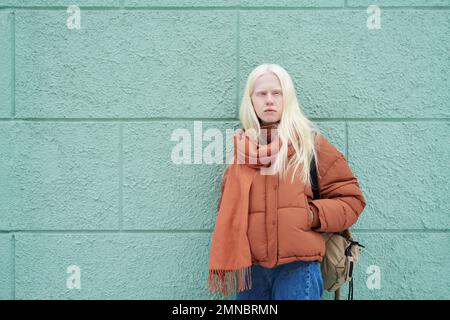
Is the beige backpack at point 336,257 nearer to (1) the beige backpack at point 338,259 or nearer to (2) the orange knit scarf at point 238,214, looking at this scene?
(1) the beige backpack at point 338,259

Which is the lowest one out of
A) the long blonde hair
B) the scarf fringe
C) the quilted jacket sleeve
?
the scarf fringe

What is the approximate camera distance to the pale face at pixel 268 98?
2.34 metres

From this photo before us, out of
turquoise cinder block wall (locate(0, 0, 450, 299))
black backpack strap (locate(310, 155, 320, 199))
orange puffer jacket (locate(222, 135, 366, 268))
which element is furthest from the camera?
turquoise cinder block wall (locate(0, 0, 450, 299))

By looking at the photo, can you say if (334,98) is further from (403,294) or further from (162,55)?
(403,294)

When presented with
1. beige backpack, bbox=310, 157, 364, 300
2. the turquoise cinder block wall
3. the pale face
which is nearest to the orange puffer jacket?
beige backpack, bbox=310, 157, 364, 300

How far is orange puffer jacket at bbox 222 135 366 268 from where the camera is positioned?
2174 mm

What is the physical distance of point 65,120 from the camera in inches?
113

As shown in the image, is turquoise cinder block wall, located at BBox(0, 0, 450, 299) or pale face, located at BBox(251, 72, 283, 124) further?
turquoise cinder block wall, located at BBox(0, 0, 450, 299)

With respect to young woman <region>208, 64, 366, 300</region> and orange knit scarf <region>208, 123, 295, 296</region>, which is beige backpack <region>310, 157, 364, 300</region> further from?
orange knit scarf <region>208, 123, 295, 296</region>

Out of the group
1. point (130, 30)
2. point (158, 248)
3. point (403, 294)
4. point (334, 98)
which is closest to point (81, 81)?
point (130, 30)

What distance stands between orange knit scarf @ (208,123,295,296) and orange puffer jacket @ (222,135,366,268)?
1.9 inches

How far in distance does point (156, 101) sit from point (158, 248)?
98 cm

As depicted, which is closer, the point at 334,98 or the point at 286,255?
the point at 286,255

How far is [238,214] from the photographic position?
2246 millimetres
